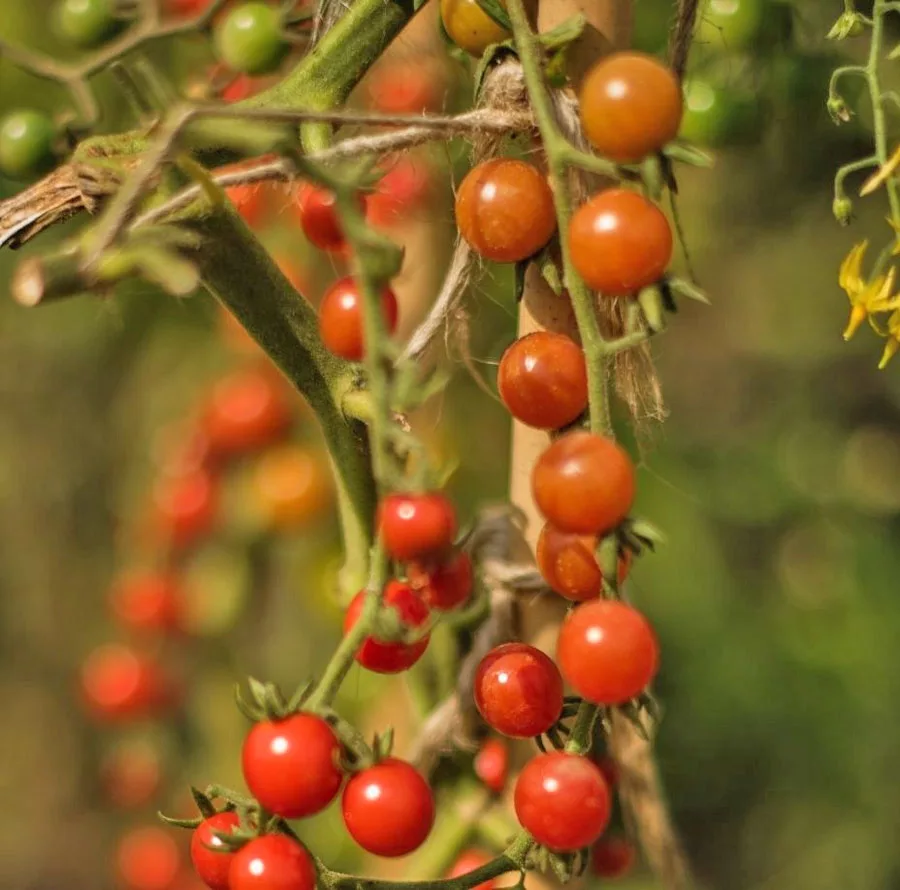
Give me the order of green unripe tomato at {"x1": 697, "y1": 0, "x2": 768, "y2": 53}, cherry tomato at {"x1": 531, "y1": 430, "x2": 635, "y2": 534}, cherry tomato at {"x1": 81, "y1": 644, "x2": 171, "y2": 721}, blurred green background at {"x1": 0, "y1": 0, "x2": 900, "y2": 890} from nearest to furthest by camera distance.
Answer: cherry tomato at {"x1": 531, "y1": 430, "x2": 635, "y2": 534}
green unripe tomato at {"x1": 697, "y1": 0, "x2": 768, "y2": 53}
blurred green background at {"x1": 0, "y1": 0, "x2": 900, "y2": 890}
cherry tomato at {"x1": 81, "y1": 644, "x2": 171, "y2": 721}

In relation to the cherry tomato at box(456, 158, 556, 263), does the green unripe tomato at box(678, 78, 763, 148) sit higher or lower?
lower

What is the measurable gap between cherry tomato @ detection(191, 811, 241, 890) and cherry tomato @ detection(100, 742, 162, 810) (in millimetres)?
866

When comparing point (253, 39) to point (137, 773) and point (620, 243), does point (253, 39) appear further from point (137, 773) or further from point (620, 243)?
point (137, 773)

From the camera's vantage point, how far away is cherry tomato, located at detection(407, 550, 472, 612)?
394 millimetres

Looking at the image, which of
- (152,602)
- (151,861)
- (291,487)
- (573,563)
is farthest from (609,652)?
(151,861)

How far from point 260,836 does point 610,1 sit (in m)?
0.31

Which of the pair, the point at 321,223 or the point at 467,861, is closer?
the point at 321,223

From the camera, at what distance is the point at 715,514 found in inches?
50.5

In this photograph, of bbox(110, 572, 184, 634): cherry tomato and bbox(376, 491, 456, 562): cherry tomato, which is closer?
bbox(376, 491, 456, 562): cherry tomato

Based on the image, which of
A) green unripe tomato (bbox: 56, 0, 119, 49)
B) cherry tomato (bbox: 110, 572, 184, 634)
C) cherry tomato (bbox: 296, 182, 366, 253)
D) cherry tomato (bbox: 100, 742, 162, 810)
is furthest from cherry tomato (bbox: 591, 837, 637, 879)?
cherry tomato (bbox: 100, 742, 162, 810)

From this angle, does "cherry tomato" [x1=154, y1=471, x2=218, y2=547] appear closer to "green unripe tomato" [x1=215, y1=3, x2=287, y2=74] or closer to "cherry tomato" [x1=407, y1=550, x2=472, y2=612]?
"green unripe tomato" [x1=215, y1=3, x2=287, y2=74]

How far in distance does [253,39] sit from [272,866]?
349 millimetres

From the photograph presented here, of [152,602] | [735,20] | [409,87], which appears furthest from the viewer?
[152,602]

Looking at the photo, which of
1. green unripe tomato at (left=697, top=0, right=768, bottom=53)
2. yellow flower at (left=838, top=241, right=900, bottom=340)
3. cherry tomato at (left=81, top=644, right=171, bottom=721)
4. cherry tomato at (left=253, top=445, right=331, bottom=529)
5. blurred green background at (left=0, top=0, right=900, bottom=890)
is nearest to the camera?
yellow flower at (left=838, top=241, right=900, bottom=340)
